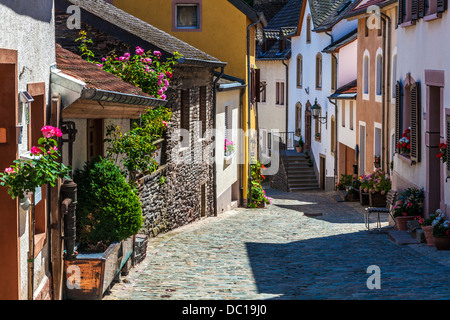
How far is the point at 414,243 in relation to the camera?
13.4 m

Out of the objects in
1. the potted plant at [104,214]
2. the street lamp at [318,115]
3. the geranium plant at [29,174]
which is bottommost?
the potted plant at [104,214]

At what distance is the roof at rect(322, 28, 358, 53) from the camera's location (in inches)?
1153

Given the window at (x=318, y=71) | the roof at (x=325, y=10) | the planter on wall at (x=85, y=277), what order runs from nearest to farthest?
A: the planter on wall at (x=85, y=277) < the roof at (x=325, y=10) < the window at (x=318, y=71)

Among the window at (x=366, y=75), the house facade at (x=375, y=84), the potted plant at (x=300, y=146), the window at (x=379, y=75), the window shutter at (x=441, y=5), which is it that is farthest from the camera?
the potted plant at (x=300, y=146)

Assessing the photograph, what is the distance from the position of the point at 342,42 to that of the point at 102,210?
22.8 m

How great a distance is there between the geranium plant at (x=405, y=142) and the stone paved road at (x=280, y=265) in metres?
1.88

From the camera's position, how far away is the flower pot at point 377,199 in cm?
2378

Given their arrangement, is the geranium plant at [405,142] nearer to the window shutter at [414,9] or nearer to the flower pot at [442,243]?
the window shutter at [414,9]

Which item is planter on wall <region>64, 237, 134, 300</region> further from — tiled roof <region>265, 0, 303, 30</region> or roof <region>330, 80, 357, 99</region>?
tiled roof <region>265, 0, 303, 30</region>

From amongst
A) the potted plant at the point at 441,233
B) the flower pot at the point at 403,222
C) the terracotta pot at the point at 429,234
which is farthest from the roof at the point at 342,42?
the potted plant at the point at 441,233

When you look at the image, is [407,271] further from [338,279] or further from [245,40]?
[245,40]

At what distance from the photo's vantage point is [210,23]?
23.8m

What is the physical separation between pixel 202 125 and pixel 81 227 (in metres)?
11.0
